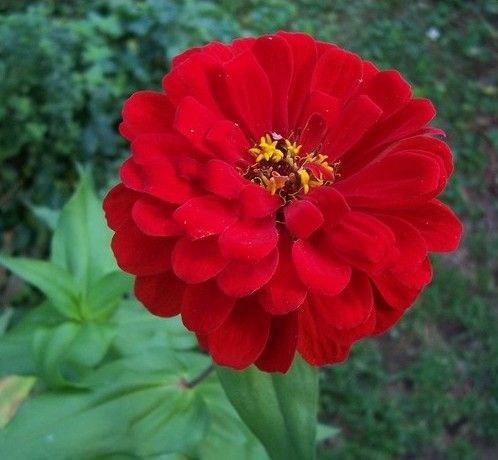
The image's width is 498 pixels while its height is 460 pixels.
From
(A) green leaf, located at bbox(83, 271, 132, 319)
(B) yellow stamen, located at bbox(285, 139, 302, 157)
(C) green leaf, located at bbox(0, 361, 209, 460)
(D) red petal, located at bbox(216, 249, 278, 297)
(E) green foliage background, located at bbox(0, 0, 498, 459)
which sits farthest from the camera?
(E) green foliage background, located at bbox(0, 0, 498, 459)

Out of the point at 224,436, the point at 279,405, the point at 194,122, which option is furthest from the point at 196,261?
the point at 224,436

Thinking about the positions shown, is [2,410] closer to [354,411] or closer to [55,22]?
[354,411]

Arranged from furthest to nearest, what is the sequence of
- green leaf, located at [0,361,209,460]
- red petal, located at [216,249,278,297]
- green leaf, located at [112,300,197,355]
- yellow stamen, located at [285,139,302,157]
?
green leaf, located at [112,300,197,355]
green leaf, located at [0,361,209,460]
yellow stamen, located at [285,139,302,157]
red petal, located at [216,249,278,297]

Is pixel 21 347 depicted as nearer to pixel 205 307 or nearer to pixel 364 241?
pixel 205 307

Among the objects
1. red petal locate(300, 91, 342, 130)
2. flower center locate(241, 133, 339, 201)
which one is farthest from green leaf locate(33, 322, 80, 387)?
red petal locate(300, 91, 342, 130)

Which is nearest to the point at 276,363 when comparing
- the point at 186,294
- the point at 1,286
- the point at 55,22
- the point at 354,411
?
the point at 186,294

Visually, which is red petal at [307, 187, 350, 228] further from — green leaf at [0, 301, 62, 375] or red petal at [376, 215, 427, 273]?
green leaf at [0, 301, 62, 375]

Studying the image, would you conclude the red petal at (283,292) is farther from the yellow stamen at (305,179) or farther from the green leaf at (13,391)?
the green leaf at (13,391)
